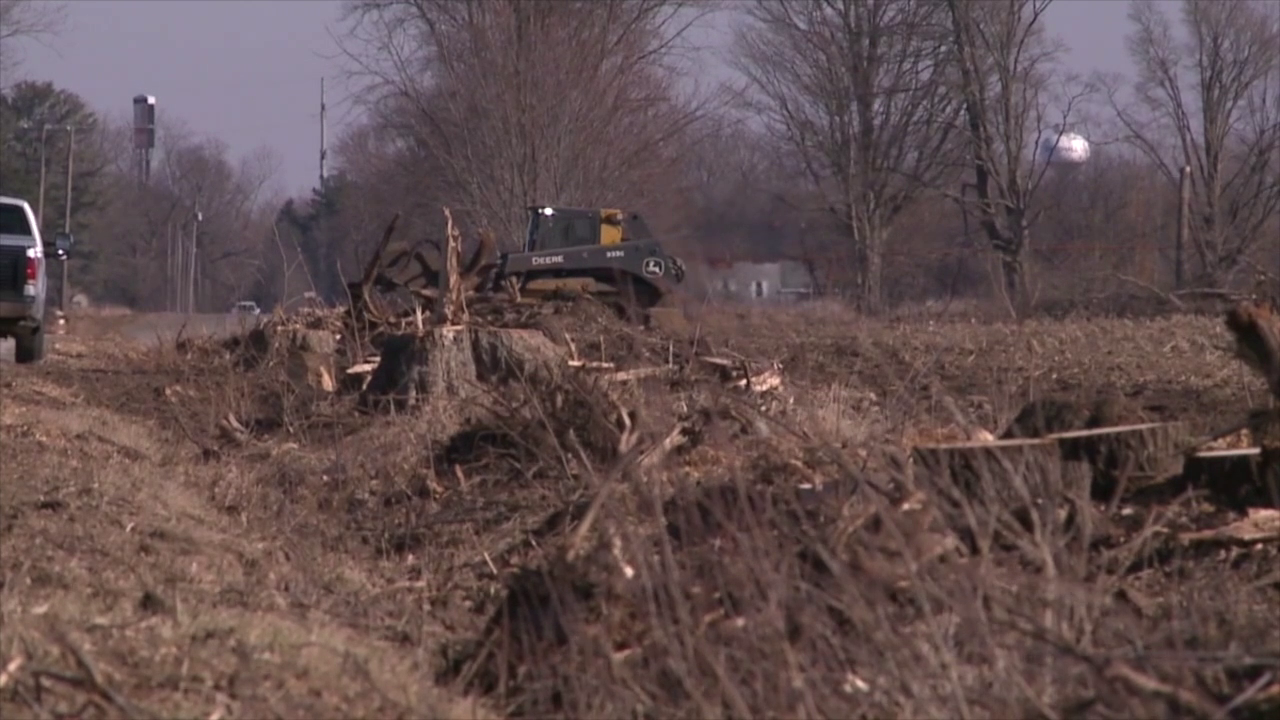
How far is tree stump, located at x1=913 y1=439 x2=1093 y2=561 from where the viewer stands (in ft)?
19.6

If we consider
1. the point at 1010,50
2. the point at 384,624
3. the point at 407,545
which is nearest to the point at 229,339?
the point at 407,545

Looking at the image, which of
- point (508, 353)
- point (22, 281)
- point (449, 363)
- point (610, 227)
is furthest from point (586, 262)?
point (449, 363)

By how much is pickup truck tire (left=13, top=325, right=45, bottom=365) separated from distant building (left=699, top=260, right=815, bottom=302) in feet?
26.4

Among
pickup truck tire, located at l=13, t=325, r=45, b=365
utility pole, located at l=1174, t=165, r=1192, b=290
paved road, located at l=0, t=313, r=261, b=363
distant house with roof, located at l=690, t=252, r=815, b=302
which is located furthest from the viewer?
utility pole, located at l=1174, t=165, r=1192, b=290

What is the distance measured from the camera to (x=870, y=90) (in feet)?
108

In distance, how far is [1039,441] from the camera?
25.4ft

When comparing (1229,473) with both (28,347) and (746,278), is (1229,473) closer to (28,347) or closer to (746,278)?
(746,278)

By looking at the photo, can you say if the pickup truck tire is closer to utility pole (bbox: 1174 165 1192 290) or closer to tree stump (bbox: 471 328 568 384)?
tree stump (bbox: 471 328 568 384)

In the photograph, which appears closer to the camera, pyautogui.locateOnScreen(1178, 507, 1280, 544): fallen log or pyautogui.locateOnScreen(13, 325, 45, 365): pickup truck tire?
pyautogui.locateOnScreen(1178, 507, 1280, 544): fallen log

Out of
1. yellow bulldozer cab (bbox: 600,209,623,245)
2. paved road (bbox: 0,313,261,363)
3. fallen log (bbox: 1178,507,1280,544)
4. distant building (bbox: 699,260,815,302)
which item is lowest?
paved road (bbox: 0,313,261,363)

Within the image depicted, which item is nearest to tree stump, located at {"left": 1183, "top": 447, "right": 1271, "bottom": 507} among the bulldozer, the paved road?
the bulldozer

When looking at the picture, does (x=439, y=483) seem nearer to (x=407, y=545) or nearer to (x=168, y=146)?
(x=407, y=545)

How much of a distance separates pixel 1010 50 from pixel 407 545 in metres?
27.5

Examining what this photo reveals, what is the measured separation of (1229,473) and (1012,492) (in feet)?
5.18
